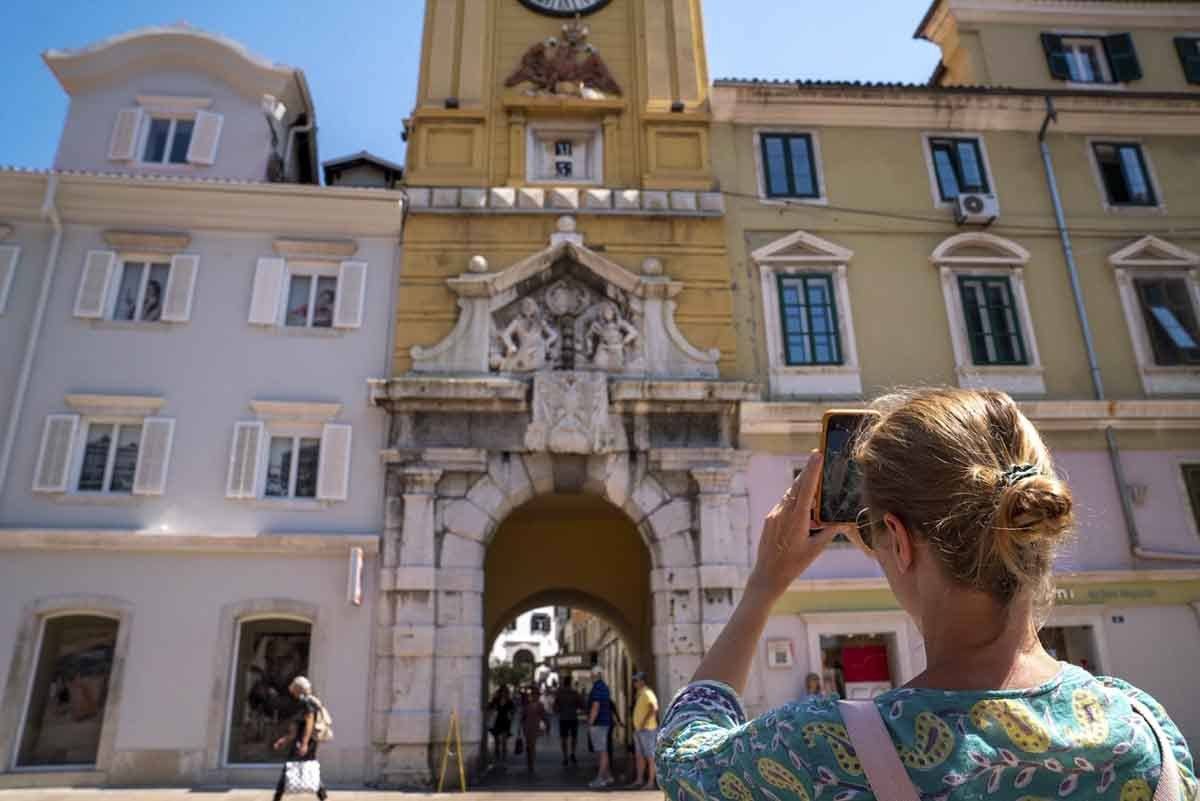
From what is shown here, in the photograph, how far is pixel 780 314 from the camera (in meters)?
14.8

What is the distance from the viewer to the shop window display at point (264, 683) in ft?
40.1

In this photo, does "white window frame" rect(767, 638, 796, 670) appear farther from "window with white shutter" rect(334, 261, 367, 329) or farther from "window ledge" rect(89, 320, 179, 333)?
"window ledge" rect(89, 320, 179, 333)

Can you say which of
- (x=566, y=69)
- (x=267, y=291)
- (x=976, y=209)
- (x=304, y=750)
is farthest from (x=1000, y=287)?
(x=304, y=750)

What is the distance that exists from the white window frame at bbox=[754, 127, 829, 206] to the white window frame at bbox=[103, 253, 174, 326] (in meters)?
11.5

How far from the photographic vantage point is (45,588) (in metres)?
12.4

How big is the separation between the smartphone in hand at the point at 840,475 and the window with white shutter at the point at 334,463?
490 inches

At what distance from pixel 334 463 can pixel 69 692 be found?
536 centimetres

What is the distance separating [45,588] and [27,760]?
2.57 meters

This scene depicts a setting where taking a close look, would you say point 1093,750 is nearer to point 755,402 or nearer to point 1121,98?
point 755,402

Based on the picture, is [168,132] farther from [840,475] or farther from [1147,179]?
[1147,179]

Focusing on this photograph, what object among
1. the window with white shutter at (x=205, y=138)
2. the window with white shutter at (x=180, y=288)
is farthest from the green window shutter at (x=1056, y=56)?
the window with white shutter at (x=180, y=288)

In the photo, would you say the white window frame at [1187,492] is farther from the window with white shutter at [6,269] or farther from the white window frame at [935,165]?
the window with white shutter at [6,269]

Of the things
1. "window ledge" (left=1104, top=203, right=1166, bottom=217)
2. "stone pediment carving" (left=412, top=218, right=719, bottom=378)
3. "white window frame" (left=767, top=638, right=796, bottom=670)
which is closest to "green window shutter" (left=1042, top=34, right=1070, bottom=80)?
"window ledge" (left=1104, top=203, right=1166, bottom=217)

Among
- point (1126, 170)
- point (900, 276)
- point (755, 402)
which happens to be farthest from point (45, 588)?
point (1126, 170)
